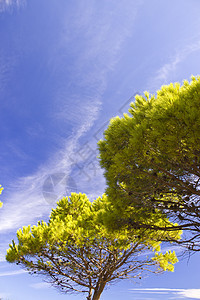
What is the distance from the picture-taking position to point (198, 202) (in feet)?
17.6

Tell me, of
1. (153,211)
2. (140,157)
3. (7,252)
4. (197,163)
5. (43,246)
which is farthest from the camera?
(7,252)

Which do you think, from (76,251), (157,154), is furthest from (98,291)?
(157,154)

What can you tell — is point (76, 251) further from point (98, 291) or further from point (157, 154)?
point (157, 154)

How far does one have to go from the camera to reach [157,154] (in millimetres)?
4887

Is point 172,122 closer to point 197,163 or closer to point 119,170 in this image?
point 197,163

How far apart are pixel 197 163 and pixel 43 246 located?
763 cm

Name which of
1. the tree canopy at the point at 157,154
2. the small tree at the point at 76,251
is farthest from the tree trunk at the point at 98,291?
the tree canopy at the point at 157,154

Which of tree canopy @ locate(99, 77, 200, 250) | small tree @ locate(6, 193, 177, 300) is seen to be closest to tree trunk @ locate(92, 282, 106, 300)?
small tree @ locate(6, 193, 177, 300)

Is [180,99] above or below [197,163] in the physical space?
above

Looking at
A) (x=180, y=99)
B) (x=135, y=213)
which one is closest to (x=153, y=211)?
(x=135, y=213)

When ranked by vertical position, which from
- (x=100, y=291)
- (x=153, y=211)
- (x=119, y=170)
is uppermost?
(x=119, y=170)

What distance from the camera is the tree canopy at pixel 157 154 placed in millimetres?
4191

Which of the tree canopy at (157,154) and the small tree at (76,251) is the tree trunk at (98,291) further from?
the tree canopy at (157,154)

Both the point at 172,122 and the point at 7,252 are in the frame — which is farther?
the point at 7,252
